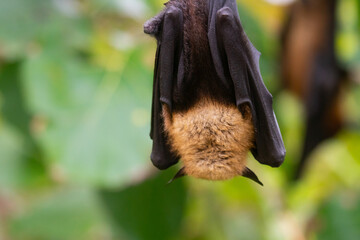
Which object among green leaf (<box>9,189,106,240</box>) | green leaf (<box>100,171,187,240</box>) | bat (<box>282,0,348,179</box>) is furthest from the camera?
green leaf (<box>9,189,106,240</box>)

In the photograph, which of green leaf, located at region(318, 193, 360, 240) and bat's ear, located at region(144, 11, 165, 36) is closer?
bat's ear, located at region(144, 11, 165, 36)

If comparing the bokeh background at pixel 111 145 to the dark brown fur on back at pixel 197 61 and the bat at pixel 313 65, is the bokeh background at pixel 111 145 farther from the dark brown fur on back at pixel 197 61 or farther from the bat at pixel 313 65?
the dark brown fur on back at pixel 197 61

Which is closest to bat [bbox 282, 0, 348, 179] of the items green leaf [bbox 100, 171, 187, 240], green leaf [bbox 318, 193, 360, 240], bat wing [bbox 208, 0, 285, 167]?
green leaf [bbox 318, 193, 360, 240]

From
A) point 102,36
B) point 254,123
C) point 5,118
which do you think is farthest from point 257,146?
point 5,118

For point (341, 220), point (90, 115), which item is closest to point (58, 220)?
point (90, 115)

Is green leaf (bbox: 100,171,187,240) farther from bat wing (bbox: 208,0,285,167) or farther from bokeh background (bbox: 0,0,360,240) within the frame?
bat wing (bbox: 208,0,285,167)

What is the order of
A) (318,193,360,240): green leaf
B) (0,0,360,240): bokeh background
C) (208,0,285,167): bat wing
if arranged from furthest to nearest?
1. (318,193,360,240): green leaf
2. (0,0,360,240): bokeh background
3. (208,0,285,167): bat wing

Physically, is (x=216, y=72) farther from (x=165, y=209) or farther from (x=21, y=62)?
(x=21, y=62)
